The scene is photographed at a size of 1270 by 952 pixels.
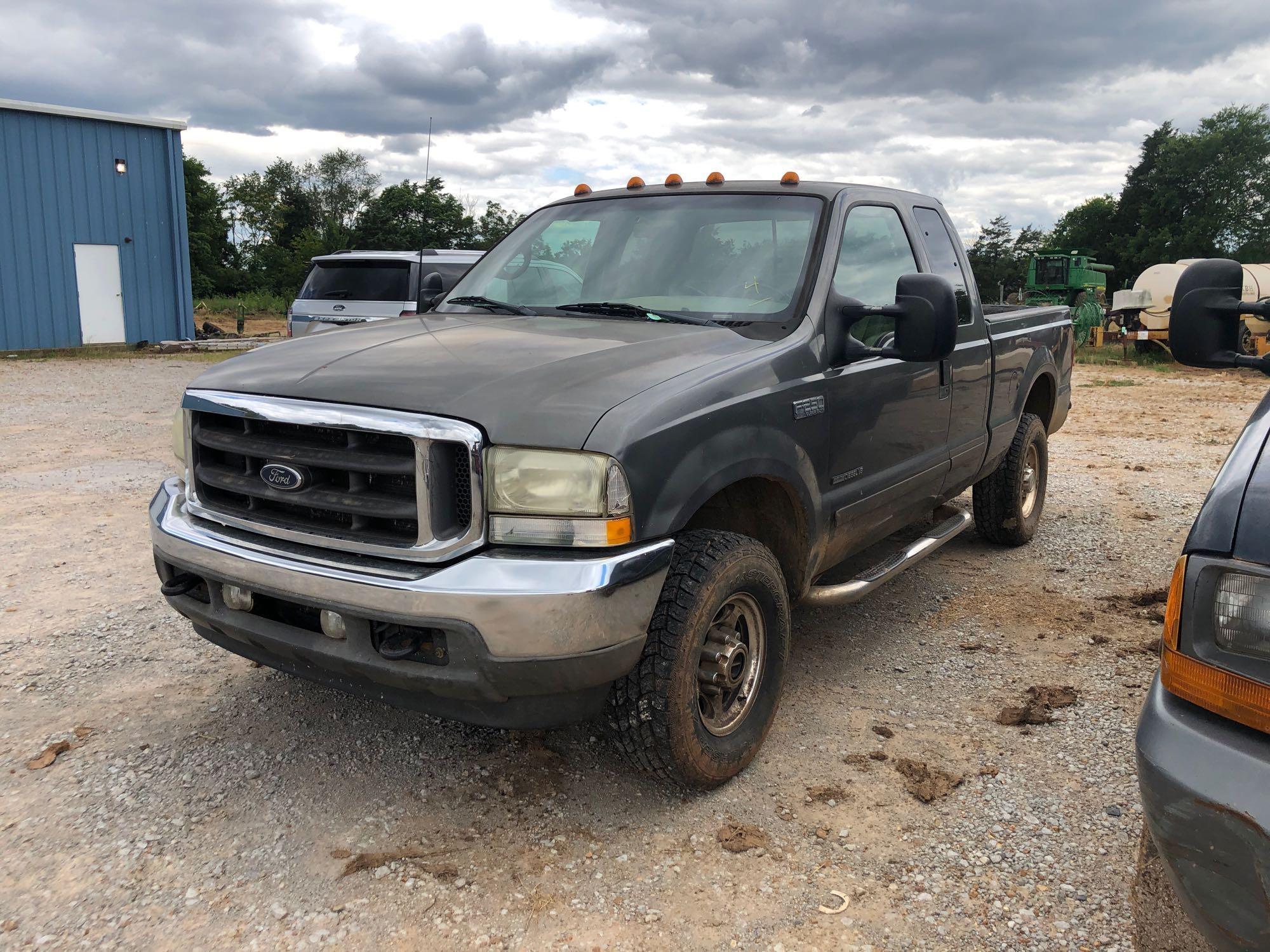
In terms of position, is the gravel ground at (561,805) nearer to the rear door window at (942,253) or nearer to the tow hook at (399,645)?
the tow hook at (399,645)

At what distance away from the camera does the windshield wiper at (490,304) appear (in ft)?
12.4

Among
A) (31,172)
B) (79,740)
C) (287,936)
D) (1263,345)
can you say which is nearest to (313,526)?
(287,936)

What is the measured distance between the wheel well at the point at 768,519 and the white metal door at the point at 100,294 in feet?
68.7

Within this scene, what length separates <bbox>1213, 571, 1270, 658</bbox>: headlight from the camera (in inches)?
66.9

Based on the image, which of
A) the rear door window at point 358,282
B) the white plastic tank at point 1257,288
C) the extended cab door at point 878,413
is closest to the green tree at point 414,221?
the rear door window at point 358,282

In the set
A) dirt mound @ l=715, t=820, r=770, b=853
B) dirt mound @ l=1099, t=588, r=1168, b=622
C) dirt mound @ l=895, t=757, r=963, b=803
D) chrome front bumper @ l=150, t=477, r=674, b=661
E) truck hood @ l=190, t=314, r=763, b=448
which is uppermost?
truck hood @ l=190, t=314, r=763, b=448

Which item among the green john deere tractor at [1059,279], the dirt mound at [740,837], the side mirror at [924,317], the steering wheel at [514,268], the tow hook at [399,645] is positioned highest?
the green john deere tractor at [1059,279]

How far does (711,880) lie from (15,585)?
4.04 meters

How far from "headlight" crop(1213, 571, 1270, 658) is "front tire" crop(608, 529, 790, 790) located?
1.34 metres

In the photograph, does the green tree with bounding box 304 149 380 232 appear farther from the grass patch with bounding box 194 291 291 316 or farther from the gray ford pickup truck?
the gray ford pickup truck

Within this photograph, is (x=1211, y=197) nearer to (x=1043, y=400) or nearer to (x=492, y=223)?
(x=492, y=223)

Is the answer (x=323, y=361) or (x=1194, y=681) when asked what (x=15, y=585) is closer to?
(x=323, y=361)

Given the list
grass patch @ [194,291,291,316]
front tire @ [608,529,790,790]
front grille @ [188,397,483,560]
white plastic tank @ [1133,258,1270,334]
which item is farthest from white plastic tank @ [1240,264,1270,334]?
grass patch @ [194,291,291,316]

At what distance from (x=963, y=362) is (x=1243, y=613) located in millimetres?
2934
